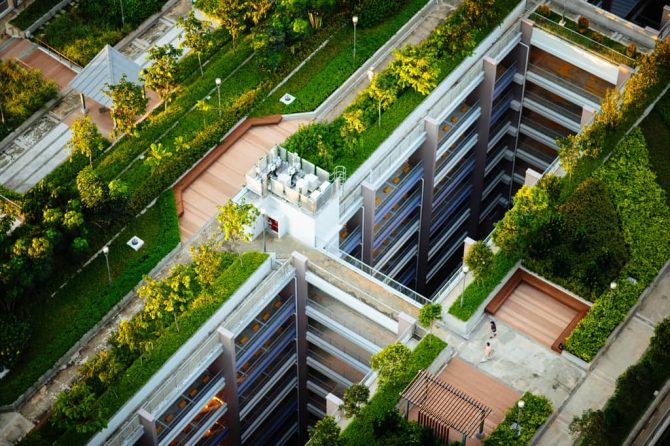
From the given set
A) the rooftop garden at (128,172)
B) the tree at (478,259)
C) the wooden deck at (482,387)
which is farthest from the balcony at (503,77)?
the wooden deck at (482,387)

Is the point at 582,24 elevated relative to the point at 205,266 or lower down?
elevated

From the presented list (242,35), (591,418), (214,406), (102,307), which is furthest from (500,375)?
(242,35)

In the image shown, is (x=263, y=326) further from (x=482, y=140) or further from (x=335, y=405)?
(x=482, y=140)

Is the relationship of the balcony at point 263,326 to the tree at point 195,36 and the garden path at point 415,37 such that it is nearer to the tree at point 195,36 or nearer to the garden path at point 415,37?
the garden path at point 415,37

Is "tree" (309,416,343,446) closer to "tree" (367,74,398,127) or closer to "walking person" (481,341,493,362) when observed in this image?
"walking person" (481,341,493,362)

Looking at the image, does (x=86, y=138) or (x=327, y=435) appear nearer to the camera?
(x=327, y=435)

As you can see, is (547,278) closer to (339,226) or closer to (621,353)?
(621,353)

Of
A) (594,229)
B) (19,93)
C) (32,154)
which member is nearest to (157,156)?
(32,154)
